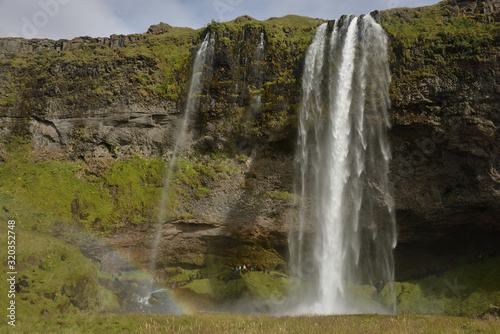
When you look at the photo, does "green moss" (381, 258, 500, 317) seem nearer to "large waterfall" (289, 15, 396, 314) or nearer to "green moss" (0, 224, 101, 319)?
"large waterfall" (289, 15, 396, 314)

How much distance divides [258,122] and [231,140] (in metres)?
3.08

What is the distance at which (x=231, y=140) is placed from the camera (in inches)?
1197

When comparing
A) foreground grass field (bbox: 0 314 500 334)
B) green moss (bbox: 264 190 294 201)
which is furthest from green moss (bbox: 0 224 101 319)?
green moss (bbox: 264 190 294 201)

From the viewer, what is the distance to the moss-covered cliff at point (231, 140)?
80.8ft

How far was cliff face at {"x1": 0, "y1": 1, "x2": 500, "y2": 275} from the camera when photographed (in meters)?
24.4

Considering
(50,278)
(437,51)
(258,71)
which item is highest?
(258,71)

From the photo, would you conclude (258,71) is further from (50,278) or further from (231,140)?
(50,278)

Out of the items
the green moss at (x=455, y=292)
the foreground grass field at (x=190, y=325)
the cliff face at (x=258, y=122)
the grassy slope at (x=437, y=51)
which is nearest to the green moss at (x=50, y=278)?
the foreground grass field at (x=190, y=325)

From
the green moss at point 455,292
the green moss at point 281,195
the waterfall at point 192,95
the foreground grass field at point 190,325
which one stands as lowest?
the foreground grass field at point 190,325

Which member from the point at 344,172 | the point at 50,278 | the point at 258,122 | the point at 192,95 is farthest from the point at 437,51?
the point at 50,278

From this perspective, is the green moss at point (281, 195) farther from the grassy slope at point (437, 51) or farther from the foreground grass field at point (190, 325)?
the foreground grass field at point (190, 325)

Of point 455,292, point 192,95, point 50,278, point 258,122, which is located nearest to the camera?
point 50,278

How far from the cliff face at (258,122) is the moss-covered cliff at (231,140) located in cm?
10

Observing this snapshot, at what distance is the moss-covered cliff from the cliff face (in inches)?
4.1
